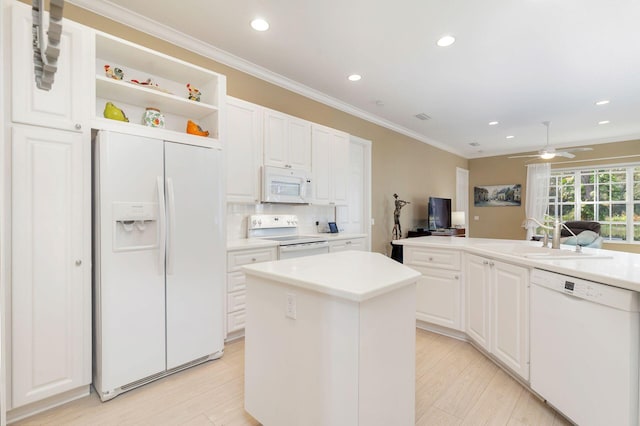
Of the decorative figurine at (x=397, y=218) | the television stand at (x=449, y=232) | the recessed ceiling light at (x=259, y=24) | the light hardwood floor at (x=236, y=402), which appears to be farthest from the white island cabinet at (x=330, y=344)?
the television stand at (x=449, y=232)

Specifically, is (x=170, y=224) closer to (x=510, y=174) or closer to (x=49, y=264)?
(x=49, y=264)

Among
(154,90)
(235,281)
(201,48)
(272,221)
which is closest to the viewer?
(154,90)

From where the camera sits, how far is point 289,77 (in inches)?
144

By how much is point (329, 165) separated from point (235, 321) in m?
2.28

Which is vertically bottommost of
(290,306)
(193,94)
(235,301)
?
(235,301)

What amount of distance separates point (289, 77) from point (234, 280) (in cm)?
247

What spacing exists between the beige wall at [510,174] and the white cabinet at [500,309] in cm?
586

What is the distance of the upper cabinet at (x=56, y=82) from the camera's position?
1762 millimetres

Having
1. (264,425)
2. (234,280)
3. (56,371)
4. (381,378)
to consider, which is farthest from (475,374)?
(56,371)

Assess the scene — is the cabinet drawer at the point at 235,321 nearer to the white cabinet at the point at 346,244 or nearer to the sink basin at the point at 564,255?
the white cabinet at the point at 346,244

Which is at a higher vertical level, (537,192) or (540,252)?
(537,192)

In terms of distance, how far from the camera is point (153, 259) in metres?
2.17

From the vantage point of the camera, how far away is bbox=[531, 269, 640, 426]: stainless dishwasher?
1409 millimetres

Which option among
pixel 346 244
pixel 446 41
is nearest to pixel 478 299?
pixel 346 244
